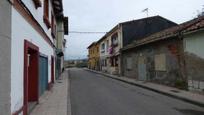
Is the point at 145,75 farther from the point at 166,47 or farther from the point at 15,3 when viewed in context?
the point at 15,3

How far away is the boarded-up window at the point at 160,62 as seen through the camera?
17341 mm

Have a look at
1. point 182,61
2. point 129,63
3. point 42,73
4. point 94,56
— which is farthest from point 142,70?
point 94,56

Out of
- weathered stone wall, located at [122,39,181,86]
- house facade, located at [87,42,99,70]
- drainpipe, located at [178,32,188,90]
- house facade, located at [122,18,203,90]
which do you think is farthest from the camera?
house facade, located at [87,42,99,70]

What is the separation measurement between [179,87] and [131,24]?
15197mm

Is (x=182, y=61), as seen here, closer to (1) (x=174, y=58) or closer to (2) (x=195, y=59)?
(1) (x=174, y=58)

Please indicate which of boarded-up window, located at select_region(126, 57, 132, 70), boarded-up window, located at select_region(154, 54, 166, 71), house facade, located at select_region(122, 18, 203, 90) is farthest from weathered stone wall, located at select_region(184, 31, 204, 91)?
boarded-up window, located at select_region(126, 57, 132, 70)

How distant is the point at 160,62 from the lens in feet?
59.1

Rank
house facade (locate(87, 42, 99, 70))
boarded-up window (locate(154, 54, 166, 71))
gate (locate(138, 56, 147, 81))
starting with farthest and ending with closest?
house facade (locate(87, 42, 99, 70)), gate (locate(138, 56, 147, 81)), boarded-up window (locate(154, 54, 166, 71))

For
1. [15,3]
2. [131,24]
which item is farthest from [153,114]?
[131,24]

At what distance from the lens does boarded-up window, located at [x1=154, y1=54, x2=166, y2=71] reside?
683 inches

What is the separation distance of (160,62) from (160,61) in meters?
0.06

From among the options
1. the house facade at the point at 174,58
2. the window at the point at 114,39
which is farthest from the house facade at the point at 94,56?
the house facade at the point at 174,58

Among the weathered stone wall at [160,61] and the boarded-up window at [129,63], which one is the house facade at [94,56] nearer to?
the boarded-up window at [129,63]

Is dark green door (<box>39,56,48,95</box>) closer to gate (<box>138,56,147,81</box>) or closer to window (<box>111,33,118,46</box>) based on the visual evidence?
gate (<box>138,56,147,81</box>)
